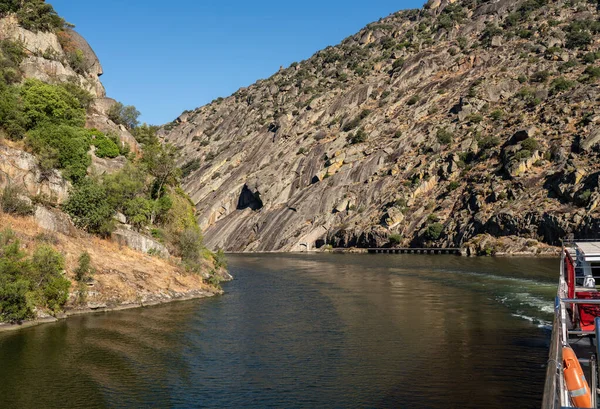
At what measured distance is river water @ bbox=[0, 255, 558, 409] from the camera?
63.1 ft

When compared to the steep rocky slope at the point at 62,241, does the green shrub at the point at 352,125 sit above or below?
above

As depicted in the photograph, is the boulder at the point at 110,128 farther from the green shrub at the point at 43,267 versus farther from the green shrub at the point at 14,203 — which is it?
the green shrub at the point at 43,267

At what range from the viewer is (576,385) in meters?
10.0

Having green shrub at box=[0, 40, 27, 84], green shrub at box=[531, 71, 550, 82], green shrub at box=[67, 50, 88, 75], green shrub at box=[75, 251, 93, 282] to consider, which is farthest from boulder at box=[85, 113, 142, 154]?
green shrub at box=[531, 71, 550, 82]

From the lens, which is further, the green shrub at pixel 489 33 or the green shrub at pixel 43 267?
the green shrub at pixel 489 33

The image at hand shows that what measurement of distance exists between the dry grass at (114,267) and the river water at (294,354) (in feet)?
9.50

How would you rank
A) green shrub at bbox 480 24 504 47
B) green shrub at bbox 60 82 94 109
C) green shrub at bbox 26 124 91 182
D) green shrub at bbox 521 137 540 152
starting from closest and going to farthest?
green shrub at bbox 26 124 91 182 < green shrub at bbox 60 82 94 109 < green shrub at bbox 521 137 540 152 < green shrub at bbox 480 24 504 47

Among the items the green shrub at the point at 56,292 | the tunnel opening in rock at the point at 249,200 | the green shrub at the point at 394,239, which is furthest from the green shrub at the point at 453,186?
the green shrub at the point at 56,292

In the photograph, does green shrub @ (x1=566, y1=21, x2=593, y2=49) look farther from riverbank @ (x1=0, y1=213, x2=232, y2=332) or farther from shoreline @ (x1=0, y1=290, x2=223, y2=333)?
riverbank @ (x1=0, y1=213, x2=232, y2=332)

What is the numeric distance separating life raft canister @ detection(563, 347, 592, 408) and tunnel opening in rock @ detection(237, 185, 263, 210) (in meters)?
131

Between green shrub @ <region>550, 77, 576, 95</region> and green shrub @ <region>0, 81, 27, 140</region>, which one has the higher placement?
green shrub @ <region>550, 77, 576, 95</region>

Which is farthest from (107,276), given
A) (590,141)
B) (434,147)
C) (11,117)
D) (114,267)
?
(434,147)

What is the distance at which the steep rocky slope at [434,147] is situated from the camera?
3634 inches

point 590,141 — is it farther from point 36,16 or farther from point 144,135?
point 36,16
